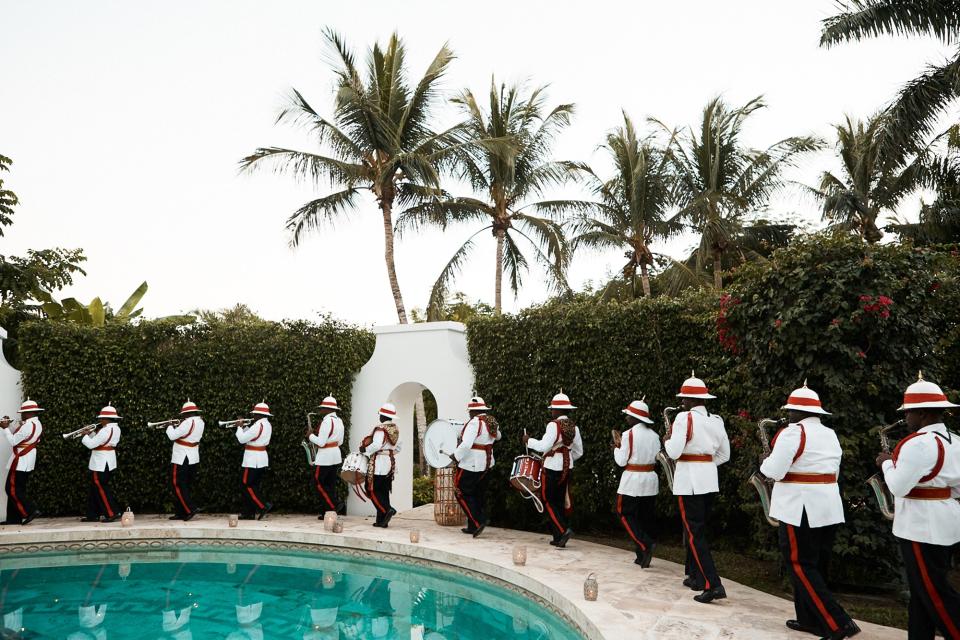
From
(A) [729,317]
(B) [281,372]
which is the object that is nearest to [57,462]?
(B) [281,372]

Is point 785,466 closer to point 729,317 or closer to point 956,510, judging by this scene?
point 956,510

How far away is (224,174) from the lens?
16031 mm

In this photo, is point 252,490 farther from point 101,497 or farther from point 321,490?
point 101,497

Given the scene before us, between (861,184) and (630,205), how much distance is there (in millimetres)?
8064

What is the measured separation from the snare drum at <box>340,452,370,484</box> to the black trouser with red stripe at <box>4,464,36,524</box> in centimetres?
503

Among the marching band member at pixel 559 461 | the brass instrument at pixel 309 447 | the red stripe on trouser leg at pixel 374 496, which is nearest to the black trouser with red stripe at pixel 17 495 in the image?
the brass instrument at pixel 309 447

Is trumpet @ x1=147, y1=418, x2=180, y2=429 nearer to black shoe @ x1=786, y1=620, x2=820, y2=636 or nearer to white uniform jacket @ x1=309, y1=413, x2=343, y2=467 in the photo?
white uniform jacket @ x1=309, y1=413, x2=343, y2=467

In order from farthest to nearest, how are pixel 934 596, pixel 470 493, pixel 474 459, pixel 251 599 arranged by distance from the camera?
pixel 470 493, pixel 474 459, pixel 251 599, pixel 934 596

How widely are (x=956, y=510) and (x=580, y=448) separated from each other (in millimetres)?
4990

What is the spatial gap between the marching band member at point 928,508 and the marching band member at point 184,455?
9.54m

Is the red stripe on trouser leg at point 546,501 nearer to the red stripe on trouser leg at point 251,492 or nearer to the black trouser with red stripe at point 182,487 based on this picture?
the red stripe on trouser leg at point 251,492

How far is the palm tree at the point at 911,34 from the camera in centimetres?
1187

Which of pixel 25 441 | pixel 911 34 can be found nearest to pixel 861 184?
pixel 911 34

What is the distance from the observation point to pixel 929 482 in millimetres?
4363
